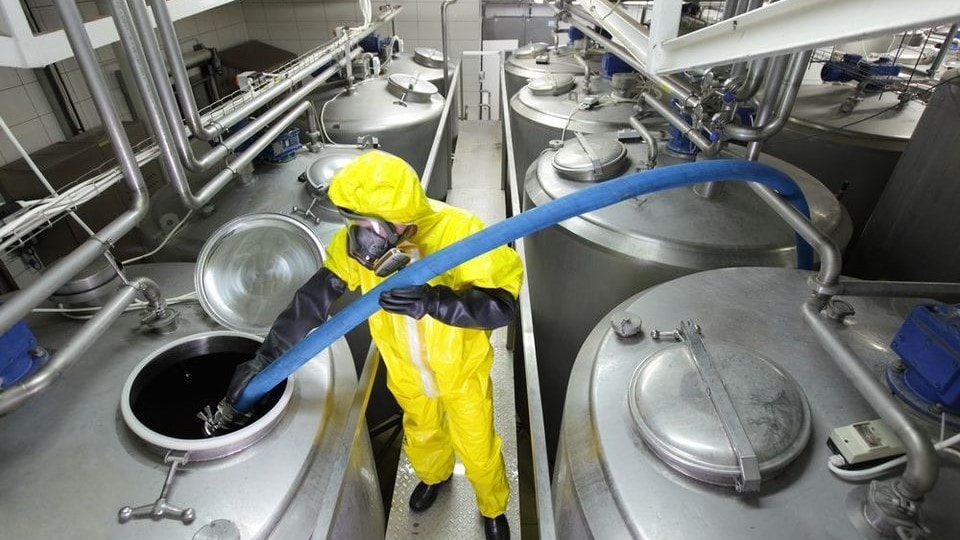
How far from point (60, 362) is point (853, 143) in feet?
11.4

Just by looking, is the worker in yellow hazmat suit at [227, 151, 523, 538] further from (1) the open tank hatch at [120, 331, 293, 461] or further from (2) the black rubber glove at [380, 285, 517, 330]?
(1) the open tank hatch at [120, 331, 293, 461]

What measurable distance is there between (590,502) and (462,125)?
5.09 m

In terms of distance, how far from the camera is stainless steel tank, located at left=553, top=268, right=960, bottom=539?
89 centimetres

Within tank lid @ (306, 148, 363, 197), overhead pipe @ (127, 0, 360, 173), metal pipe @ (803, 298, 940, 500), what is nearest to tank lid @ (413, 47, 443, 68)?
tank lid @ (306, 148, 363, 197)

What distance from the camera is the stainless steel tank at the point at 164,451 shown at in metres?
0.94

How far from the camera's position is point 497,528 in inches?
69.6

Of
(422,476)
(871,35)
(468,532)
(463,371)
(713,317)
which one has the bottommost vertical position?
(468,532)

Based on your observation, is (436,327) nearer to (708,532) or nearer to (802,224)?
(708,532)

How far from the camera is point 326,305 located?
1.47 m

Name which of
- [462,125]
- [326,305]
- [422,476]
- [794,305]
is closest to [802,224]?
[794,305]

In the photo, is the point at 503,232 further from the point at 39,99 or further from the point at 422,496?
the point at 39,99

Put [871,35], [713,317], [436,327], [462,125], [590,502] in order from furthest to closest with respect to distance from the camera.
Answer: [462,125]
[436,327]
[713,317]
[590,502]
[871,35]

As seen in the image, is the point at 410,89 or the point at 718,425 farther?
the point at 410,89

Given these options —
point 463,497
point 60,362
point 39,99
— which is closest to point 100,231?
point 60,362
